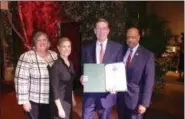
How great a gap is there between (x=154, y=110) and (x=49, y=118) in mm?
961

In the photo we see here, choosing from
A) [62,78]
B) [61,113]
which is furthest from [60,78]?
[61,113]

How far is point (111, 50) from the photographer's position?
2.03m

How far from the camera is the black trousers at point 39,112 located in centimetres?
213

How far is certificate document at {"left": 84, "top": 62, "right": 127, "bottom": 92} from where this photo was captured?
6.57 feet

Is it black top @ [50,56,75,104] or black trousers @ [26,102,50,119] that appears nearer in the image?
black top @ [50,56,75,104]

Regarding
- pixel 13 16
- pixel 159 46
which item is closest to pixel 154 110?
pixel 159 46

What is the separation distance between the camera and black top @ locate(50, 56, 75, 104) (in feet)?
6.58

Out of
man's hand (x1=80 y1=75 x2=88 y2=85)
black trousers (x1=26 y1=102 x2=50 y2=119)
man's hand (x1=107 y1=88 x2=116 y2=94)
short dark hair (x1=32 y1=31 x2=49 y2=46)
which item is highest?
short dark hair (x1=32 y1=31 x2=49 y2=46)

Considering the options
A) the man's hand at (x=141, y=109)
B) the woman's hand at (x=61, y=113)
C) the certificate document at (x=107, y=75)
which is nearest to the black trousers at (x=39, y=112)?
the woman's hand at (x=61, y=113)

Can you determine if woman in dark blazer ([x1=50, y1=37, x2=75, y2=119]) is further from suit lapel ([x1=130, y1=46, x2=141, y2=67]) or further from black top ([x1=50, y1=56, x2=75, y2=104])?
suit lapel ([x1=130, y1=46, x2=141, y2=67])

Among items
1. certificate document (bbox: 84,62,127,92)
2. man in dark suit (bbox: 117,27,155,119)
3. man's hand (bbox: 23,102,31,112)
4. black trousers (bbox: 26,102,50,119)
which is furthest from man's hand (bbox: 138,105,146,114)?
man's hand (bbox: 23,102,31,112)

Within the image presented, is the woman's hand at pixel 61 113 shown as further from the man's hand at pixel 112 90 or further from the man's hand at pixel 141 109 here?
the man's hand at pixel 141 109

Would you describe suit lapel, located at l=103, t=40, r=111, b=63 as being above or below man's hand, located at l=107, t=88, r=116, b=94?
above

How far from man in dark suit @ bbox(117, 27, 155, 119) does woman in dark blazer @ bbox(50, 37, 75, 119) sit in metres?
0.46
